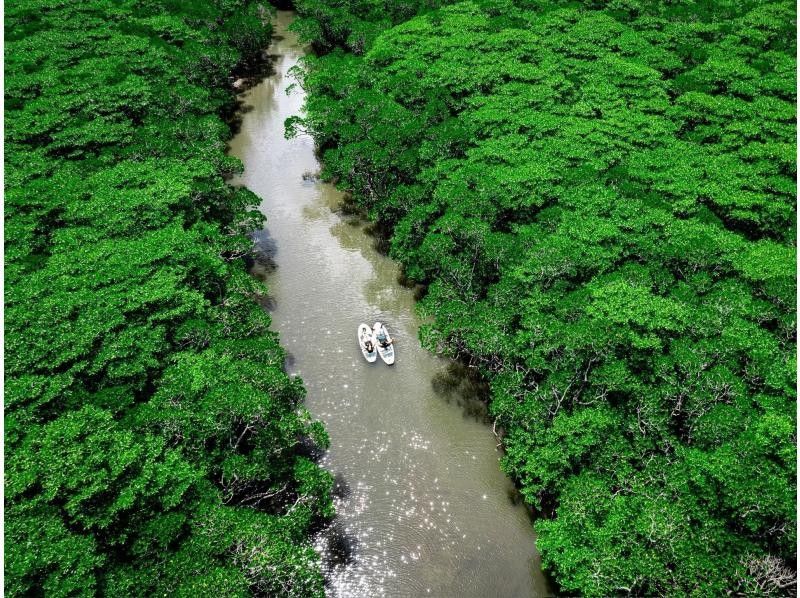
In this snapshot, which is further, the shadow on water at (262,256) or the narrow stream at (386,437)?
the shadow on water at (262,256)

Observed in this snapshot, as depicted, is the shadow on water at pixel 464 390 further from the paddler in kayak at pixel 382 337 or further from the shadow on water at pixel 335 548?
the shadow on water at pixel 335 548

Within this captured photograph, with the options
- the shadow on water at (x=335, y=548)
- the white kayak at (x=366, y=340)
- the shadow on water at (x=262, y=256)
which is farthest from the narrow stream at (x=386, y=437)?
the white kayak at (x=366, y=340)

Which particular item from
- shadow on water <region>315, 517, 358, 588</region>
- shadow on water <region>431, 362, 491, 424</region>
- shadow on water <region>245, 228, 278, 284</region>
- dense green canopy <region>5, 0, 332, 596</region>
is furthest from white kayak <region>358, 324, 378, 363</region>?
shadow on water <region>315, 517, 358, 588</region>

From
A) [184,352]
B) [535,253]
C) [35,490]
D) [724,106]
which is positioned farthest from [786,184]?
[35,490]

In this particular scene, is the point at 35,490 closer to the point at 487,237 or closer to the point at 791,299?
the point at 487,237

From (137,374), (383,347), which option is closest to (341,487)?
(383,347)

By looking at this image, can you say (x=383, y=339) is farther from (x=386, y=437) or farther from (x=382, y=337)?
→ (x=386, y=437)

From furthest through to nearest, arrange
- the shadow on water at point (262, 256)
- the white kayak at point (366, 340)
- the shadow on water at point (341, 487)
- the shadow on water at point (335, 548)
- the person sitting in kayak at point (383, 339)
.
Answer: the shadow on water at point (262, 256)
the person sitting in kayak at point (383, 339)
the white kayak at point (366, 340)
the shadow on water at point (341, 487)
the shadow on water at point (335, 548)
